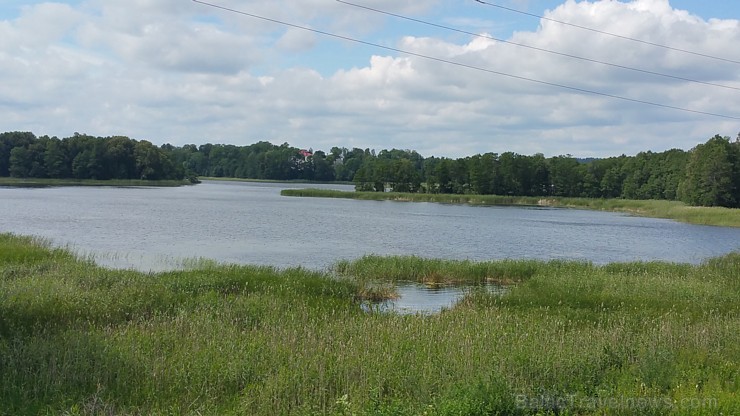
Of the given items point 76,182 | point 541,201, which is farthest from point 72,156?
point 541,201

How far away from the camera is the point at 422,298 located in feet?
80.5

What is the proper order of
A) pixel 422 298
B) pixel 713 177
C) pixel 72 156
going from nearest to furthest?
pixel 422 298 < pixel 713 177 < pixel 72 156

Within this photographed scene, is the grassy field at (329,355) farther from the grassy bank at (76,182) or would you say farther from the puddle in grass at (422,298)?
the grassy bank at (76,182)

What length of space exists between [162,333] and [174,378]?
2801mm

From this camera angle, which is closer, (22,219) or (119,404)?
(119,404)

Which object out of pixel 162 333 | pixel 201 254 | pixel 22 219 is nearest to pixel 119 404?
pixel 162 333

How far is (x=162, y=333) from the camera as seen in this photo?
43.0 ft

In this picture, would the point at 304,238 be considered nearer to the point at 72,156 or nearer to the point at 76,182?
the point at 76,182

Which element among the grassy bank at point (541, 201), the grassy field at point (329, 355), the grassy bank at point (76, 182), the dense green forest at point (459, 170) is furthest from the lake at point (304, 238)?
the grassy bank at point (76, 182)

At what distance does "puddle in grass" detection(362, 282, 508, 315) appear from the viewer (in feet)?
70.0

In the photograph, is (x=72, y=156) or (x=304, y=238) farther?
(x=72, y=156)

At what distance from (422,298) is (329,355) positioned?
13155mm

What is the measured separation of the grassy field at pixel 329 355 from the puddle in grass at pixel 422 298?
176 centimetres

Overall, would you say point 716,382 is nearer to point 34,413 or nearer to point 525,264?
point 34,413
